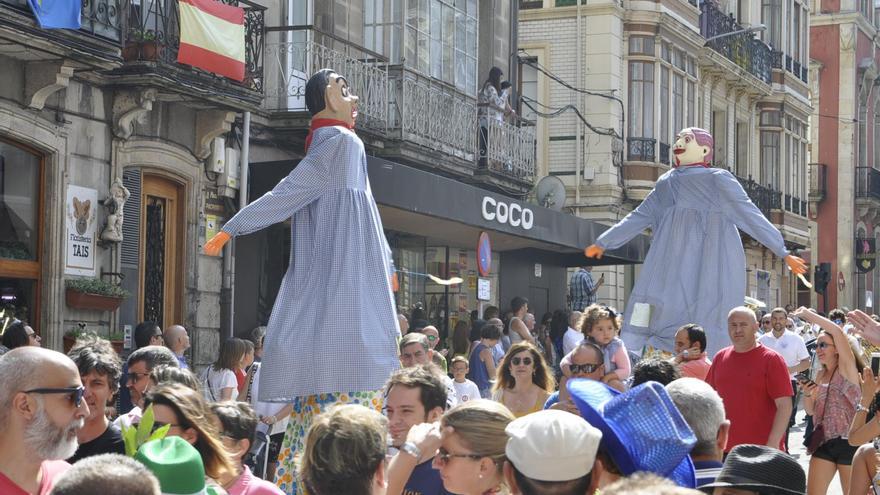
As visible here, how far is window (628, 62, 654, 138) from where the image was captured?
31281 mm

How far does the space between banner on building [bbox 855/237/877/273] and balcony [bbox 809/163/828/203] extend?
191cm

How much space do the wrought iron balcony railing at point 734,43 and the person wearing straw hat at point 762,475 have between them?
101 ft

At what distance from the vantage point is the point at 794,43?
142 feet

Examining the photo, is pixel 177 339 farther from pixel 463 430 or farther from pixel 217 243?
pixel 463 430

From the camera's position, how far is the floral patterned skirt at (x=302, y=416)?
7.65m

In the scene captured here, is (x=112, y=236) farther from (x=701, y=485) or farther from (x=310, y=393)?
(x=701, y=485)

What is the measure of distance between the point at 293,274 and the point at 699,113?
2783cm

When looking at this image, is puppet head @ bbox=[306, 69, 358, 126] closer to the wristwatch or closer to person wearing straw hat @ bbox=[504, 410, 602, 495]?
the wristwatch

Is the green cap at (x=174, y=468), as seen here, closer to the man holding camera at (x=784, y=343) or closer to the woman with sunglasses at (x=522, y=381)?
the woman with sunglasses at (x=522, y=381)

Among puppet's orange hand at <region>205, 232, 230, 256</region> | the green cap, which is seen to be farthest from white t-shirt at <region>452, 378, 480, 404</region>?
the green cap

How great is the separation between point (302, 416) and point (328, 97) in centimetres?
177

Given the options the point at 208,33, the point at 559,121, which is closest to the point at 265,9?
the point at 208,33

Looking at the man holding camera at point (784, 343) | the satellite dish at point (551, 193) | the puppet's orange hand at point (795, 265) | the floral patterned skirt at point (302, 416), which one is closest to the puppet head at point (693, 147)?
the puppet's orange hand at point (795, 265)

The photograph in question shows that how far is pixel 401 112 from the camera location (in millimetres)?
19531
